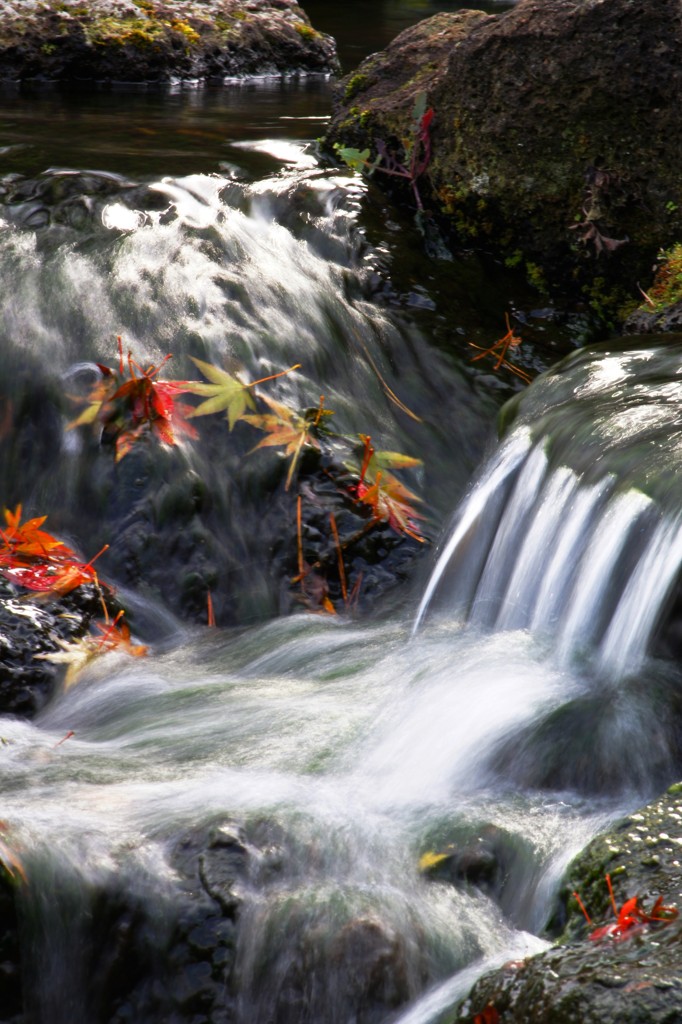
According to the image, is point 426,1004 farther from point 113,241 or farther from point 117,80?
point 117,80

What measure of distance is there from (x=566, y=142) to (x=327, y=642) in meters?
3.05

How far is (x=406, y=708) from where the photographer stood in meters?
3.46

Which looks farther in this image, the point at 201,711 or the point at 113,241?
the point at 113,241

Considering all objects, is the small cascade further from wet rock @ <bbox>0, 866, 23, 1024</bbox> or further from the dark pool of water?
the dark pool of water

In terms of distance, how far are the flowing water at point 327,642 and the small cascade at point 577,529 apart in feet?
0.04

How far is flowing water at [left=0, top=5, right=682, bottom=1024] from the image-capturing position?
2.63 meters

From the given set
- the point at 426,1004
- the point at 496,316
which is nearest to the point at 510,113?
the point at 496,316

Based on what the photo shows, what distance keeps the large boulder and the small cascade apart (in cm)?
134

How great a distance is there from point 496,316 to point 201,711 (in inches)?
113

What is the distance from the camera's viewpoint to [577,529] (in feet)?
12.0

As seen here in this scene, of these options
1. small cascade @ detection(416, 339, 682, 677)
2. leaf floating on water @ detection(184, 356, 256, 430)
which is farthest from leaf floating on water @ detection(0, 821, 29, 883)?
leaf floating on water @ detection(184, 356, 256, 430)

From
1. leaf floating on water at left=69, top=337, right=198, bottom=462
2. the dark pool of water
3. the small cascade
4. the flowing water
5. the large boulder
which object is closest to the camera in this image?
the flowing water

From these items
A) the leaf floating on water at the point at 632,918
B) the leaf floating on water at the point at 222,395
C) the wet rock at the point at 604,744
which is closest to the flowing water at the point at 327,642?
the wet rock at the point at 604,744

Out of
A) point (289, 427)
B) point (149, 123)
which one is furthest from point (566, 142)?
point (149, 123)
